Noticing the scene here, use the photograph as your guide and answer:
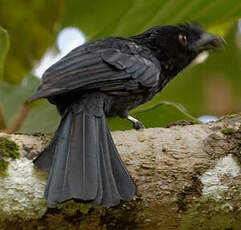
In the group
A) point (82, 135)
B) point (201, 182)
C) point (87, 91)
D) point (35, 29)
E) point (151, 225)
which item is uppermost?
point (35, 29)

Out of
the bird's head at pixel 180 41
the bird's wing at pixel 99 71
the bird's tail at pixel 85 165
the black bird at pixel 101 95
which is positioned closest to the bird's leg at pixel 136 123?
the black bird at pixel 101 95

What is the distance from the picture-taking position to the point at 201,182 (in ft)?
8.36

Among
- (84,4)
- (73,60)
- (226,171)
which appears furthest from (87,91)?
(84,4)

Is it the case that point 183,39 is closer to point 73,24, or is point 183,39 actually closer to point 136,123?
point 73,24

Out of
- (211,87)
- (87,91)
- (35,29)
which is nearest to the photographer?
(87,91)

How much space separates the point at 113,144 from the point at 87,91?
0.66 metres

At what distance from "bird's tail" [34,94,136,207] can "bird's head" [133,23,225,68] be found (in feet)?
4.43

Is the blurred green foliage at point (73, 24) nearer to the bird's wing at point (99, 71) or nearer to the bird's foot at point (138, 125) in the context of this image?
the bird's foot at point (138, 125)

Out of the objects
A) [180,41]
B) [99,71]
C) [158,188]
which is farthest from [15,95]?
[158,188]

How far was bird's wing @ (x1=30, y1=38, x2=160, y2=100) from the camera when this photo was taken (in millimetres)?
3059

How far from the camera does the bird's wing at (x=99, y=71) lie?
3059mm

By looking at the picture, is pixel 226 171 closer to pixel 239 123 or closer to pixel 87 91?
pixel 239 123

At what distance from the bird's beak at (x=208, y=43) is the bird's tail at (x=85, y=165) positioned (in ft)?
5.06

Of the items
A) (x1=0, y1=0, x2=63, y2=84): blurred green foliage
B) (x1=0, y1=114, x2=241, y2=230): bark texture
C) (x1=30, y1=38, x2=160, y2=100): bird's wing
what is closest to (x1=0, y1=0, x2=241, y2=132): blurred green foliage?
(x1=0, y1=0, x2=63, y2=84): blurred green foliage
